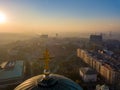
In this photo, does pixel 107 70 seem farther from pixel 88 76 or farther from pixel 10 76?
pixel 10 76

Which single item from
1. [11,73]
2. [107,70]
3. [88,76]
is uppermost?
[11,73]

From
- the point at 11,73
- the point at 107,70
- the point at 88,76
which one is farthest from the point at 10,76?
the point at 107,70

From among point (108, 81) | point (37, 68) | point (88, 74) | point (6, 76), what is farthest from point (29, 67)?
point (108, 81)

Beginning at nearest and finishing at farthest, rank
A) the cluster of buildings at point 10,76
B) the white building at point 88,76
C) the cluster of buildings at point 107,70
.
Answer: the cluster of buildings at point 10,76
the cluster of buildings at point 107,70
the white building at point 88,76

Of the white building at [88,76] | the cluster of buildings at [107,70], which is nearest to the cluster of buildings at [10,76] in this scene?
the white building at [88,76]

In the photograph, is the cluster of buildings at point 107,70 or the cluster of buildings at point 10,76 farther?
the cluster of buildings at point 107,70

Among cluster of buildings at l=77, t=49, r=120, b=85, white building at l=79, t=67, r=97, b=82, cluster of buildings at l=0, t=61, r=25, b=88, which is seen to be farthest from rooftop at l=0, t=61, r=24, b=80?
cluster of buildings at l=77, t=49, r=120, b=85

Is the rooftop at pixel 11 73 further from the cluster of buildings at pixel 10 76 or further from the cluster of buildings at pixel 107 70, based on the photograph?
the cluster of buildings at pixel 107 70

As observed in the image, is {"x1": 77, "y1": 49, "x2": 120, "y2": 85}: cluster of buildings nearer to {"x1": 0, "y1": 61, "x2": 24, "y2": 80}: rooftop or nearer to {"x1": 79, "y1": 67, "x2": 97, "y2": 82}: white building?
{"x1": 79, "y1": 67, "x2": 97, "y2": 82}: white building

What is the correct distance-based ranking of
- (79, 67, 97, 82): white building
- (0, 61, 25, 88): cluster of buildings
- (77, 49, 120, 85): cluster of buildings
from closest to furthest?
1. (0, 61, 25, 88): cluster of buildings
2. (77, 49, 120, 85): cluster of buildings
3. (79, 67, 97, 82): white building

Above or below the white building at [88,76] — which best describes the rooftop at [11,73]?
above

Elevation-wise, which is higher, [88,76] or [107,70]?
[107,70]

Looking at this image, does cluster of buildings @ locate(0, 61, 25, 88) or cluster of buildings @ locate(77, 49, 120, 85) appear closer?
cluster of buildings @ locate(0, 61, 25, 88)
